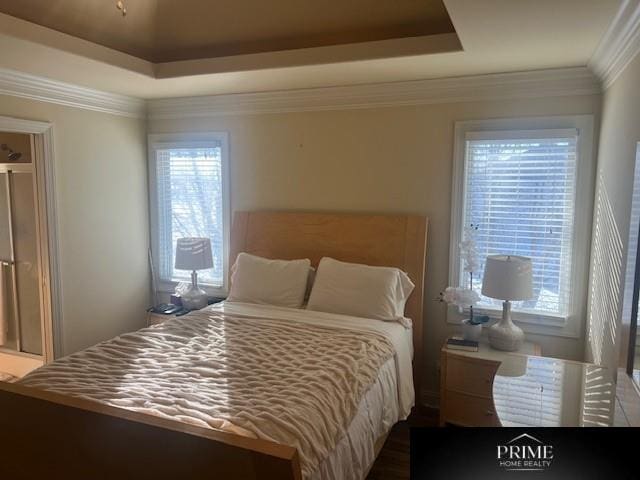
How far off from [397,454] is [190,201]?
2.73 meters

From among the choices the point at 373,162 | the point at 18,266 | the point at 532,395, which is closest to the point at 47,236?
the point at 18,266

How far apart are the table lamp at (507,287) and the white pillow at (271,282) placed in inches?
50.6

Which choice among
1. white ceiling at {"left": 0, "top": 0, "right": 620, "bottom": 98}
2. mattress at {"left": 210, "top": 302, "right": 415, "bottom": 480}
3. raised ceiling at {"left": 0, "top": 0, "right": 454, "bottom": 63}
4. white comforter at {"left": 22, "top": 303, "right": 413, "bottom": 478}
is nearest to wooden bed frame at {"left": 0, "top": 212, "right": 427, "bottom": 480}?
white comforter at {"left": 22, "top": 303, "right": 413, "bottom": 478}

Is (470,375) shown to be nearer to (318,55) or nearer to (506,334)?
(506,334)

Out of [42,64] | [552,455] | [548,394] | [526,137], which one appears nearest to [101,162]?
[42,64]

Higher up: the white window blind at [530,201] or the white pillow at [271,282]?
the white window blind at [530,201]

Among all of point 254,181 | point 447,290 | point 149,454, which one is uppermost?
point 254,181

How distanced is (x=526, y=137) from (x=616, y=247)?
1.09 metres

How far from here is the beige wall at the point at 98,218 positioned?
3.55m

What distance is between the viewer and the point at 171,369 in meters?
2.22

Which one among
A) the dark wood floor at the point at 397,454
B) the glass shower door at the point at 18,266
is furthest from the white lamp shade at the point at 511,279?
the glass shower door at the point at 18,266

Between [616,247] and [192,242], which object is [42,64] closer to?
[192,242]

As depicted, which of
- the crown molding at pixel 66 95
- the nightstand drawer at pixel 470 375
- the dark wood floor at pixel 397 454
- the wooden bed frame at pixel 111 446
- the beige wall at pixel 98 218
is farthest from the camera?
the beige wall at pixel 98 218

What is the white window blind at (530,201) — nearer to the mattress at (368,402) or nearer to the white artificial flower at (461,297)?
the white artificial flower at (461,297)
